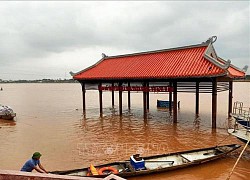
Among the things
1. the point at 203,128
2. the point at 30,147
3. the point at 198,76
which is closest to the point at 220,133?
the point at 203,128

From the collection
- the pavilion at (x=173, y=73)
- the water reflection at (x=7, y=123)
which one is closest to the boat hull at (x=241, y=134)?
the pavilion at (x=173, y=73)

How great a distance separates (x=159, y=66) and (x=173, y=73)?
7.04ft

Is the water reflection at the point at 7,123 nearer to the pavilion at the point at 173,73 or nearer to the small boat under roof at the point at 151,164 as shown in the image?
the pavilion at the point at 173,73

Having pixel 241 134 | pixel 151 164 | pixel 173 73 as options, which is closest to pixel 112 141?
pixel 151 164

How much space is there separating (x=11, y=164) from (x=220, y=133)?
12.3m

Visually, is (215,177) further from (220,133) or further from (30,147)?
(30,147)

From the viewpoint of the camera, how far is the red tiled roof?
14813 mm

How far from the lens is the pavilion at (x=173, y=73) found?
14602 mm

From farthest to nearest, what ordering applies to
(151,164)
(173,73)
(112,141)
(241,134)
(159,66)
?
(159,66), (173,73), (112,141), (241,134), (151,164)

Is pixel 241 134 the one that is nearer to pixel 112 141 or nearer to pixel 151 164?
pixel 151 164

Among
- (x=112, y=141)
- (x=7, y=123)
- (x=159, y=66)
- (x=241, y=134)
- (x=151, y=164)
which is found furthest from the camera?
(x=7, y=123)

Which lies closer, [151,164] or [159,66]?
[151,164]

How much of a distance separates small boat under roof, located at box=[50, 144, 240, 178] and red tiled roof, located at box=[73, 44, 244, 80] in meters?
5.01

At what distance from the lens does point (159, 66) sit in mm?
17531
